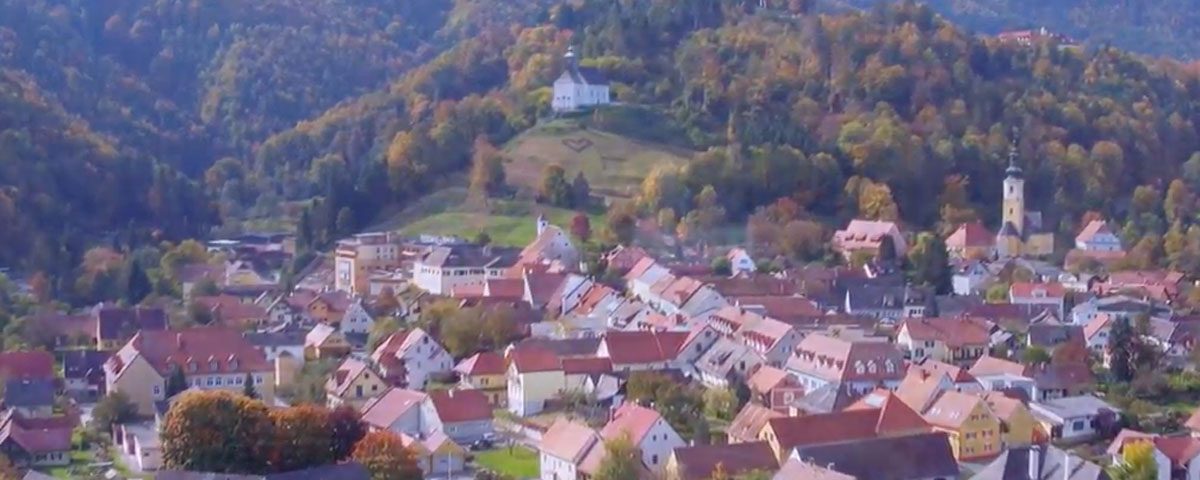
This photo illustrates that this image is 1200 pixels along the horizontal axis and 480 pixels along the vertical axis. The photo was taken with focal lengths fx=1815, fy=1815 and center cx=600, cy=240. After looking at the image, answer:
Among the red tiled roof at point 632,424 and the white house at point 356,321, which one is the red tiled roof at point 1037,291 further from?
the red tiled roof at point 632,424

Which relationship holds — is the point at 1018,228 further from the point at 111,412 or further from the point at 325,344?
the point at 111,412

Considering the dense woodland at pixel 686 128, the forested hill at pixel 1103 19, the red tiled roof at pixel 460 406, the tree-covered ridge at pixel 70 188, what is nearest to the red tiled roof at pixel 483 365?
the red tiled roof at pixel 460 406

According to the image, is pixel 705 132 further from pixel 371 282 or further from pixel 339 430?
pixel 339 430

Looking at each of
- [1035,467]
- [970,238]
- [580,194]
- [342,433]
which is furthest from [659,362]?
[580,194]

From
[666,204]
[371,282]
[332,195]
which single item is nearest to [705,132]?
[666,204]

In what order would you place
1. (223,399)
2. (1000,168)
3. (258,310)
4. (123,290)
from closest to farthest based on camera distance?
(223,399) → (258,310) → (123,290) → (1000,168)

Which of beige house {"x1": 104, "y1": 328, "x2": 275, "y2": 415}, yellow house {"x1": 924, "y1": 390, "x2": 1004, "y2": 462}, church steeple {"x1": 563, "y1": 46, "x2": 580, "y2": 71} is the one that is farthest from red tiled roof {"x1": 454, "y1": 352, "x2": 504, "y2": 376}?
church steeple {"x1": 563, "y1": 46, "x2": 580, "y2": 71}
